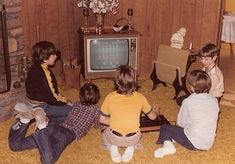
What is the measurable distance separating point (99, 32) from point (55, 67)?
883mm

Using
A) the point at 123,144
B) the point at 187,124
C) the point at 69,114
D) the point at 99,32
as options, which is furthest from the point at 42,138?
the point at 99,32

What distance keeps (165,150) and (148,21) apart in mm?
2548

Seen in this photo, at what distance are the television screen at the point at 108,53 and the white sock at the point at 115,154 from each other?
1.86m

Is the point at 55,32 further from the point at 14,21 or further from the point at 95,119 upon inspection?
the point at 95,119

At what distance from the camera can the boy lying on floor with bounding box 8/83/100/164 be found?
3.41 metres

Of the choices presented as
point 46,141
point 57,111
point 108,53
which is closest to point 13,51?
point 57,111

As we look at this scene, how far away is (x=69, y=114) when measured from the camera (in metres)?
3.83

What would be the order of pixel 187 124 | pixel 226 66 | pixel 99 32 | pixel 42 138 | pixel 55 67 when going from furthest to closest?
pixel 226 66 → pixel 55 67 → pixel 99 32 → pixel 187 124 → pixel 42 138

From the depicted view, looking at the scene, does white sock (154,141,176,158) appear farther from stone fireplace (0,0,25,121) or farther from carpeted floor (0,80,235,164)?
stone fireplace (0,0,25,121)

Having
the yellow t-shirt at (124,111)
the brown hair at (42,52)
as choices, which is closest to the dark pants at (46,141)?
the yellow t-shirt at (124,111)

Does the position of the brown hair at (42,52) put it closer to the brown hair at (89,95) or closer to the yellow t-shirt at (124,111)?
the brown hair at (89,95)

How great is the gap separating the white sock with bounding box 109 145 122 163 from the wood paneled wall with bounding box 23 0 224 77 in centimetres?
226

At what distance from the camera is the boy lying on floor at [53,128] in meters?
3.41

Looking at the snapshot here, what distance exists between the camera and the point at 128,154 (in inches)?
142
